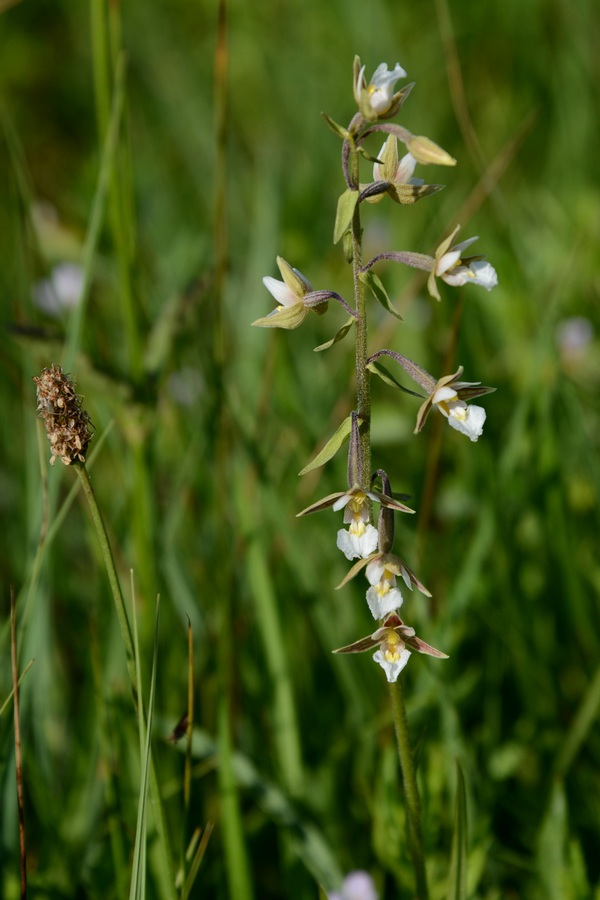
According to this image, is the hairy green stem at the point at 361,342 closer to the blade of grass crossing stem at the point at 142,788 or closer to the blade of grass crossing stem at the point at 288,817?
the blade of grass crossing stem at the point at 142,788

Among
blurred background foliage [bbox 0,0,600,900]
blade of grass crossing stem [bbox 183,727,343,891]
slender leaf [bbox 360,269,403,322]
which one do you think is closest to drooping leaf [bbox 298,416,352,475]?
slender leaf [bbox 360,269,403,322]

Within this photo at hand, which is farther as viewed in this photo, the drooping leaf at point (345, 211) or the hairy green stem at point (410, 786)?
the hairy green stem at point (410, 786)

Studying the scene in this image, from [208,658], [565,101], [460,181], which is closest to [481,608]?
[208,658]

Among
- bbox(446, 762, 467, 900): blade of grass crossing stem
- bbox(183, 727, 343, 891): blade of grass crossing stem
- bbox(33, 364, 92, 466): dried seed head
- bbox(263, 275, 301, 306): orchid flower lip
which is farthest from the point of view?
bbox(183, 727, 343, 891): blade of grass crossing stem

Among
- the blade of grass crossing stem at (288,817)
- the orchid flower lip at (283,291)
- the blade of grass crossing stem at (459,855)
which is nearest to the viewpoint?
the orchid flower lip at (283,291)

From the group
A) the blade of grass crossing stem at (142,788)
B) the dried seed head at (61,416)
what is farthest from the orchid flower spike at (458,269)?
the blade of grass crossing stem at (142,788)

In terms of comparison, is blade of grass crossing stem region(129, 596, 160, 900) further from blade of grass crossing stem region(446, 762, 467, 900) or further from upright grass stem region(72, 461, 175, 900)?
blade of grass crossing stem region(446, 762, 467, 900)
